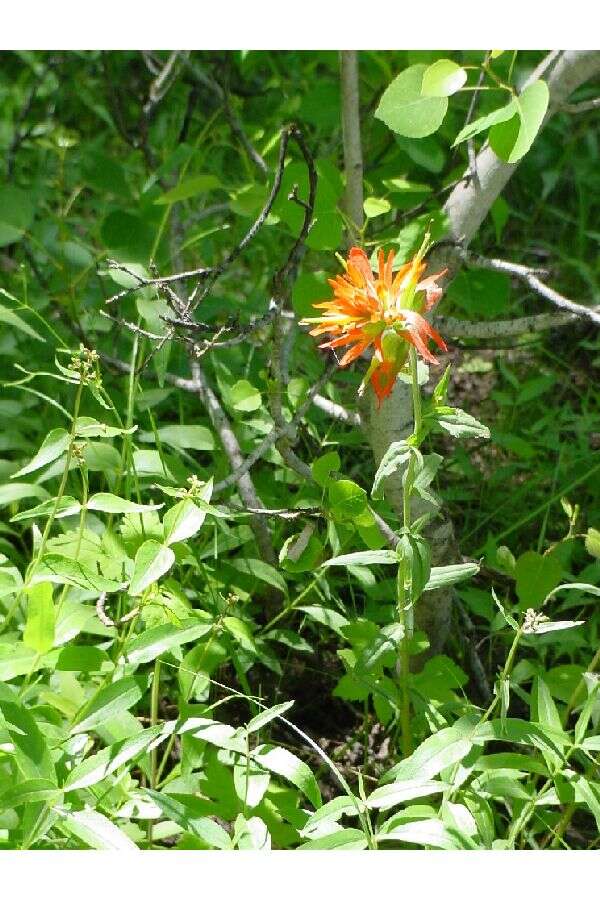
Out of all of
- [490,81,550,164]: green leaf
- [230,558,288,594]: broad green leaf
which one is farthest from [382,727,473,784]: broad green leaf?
[490,81,550,164]: green leaf

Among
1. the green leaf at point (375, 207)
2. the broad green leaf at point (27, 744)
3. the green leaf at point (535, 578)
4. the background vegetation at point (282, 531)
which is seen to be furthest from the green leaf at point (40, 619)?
the green leaf at point (375, 207)

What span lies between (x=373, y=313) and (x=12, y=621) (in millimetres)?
655

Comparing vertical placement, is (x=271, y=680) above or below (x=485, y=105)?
below

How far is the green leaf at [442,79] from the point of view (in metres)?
1.08

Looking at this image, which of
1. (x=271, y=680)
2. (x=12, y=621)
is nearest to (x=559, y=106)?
(x=271, y=680)

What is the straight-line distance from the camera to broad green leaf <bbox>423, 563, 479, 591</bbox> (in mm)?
1058

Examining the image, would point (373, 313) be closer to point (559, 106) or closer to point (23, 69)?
point (559, 106)

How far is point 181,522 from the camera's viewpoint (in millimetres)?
1057

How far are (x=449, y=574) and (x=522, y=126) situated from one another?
1.43 feet

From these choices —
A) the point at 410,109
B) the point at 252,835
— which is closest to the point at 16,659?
the point at 252,835

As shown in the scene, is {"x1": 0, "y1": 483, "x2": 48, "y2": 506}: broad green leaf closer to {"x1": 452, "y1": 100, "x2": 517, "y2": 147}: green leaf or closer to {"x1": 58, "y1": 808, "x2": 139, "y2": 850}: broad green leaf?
{"x1": 58, "y1": 808, "x2": 139, "y2": 850}: broad green leaf

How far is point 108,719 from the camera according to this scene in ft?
3.41

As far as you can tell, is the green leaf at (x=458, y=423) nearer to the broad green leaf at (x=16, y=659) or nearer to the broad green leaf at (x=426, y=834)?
the broad green leaf at (x=426, y=834)

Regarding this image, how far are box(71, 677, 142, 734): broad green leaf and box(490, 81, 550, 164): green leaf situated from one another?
62cm
